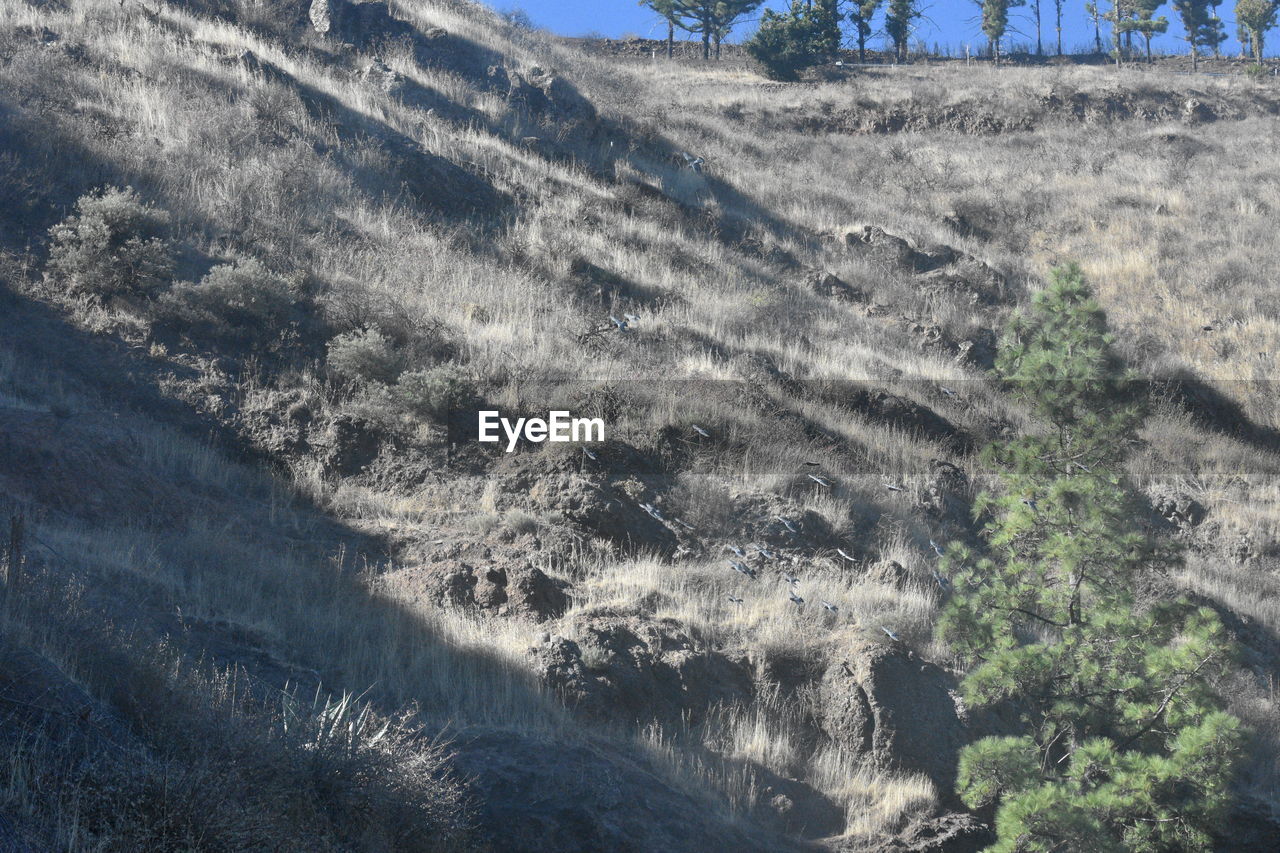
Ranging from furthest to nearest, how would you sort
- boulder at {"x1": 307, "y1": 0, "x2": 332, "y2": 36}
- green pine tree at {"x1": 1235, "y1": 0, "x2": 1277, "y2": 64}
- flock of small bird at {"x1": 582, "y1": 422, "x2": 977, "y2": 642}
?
1. green pine tree at {"x1": 1235, "y1": 0, "x2": 1277, "y2": 64}
2. boulder at {"x1": 307, "y1": 0, "x2": 332, "y2": 36}
3. flock of small bird at {"x1": 582, "y1": 422, "x2": 977, "y2": 642}

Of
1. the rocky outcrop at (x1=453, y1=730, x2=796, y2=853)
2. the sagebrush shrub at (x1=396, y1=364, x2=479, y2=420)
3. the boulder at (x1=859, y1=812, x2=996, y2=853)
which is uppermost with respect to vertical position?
the sagebrush shrub at (x1=396, y1=364, x2=479, y2=420)

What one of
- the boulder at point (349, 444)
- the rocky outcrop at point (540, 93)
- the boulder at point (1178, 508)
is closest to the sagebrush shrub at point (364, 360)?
the boulder at point (349, 444)

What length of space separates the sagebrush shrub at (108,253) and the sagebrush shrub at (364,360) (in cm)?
206

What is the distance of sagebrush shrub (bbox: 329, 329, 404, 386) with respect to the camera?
10.2 metres

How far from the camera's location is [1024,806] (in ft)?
16.4

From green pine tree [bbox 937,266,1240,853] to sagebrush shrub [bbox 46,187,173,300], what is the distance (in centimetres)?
826

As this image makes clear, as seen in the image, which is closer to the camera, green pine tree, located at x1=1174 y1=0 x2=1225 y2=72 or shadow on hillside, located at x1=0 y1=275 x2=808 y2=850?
shadow on hillside, located at x1=0 y1=275 x2=808 y2=850

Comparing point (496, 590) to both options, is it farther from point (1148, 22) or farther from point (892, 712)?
point (1148, 22)

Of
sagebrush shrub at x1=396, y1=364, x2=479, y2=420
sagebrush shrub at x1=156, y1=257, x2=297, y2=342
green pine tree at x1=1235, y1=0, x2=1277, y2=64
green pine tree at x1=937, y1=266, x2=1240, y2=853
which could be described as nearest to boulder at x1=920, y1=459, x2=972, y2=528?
green pine tree at x1=937, y1=266, x2=1240, y2=853

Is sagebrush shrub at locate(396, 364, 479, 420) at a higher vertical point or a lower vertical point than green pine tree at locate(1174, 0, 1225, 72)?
lower

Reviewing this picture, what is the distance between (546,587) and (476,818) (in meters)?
3.03

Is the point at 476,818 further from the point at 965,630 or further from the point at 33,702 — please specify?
the point at 965,630

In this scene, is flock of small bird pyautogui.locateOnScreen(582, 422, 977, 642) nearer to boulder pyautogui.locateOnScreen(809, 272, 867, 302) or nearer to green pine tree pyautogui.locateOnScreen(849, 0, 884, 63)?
boulder pyautogui.locateOnScreen(809, 272, 867, 302)

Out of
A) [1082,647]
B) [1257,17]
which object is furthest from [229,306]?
[1257,17]
